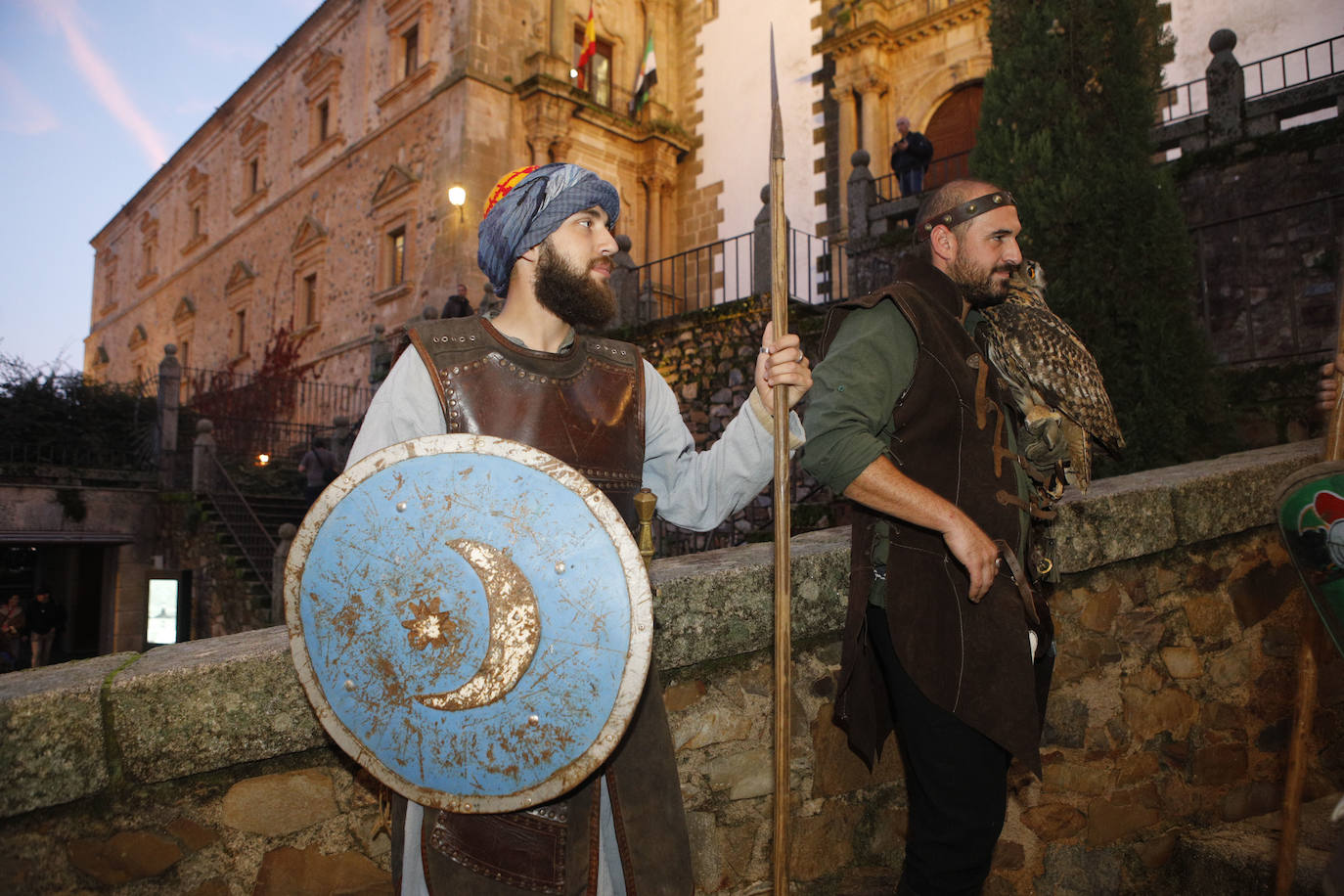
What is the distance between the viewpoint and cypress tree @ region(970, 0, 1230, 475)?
5750mm

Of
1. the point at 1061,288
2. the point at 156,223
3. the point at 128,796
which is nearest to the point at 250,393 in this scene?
the point at 156,223

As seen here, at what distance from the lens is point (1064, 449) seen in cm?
198

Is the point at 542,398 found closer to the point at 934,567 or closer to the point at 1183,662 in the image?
the point at 934,567

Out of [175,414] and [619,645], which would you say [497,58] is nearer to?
[175,414]

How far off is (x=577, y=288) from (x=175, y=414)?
13.1 m

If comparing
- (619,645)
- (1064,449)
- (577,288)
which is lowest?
(619,645)

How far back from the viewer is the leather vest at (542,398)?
1.57 metres

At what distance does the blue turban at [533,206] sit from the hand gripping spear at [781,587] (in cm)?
41

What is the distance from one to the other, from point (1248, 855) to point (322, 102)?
21.1 metres

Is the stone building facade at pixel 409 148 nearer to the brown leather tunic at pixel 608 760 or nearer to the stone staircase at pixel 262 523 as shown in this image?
the stone staircase at pixel 262 523

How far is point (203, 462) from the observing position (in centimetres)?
1212

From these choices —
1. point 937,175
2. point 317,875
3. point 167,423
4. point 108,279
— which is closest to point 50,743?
point 317,875

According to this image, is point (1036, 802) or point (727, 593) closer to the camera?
point (727, 593)

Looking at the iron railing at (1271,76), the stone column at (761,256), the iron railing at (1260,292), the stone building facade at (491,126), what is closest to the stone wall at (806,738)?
the iron railing at (1260,292)
